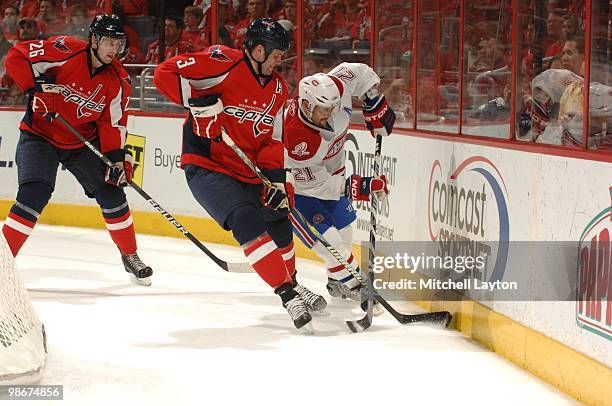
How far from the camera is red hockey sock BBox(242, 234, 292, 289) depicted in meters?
4.27

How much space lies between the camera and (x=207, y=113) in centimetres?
430

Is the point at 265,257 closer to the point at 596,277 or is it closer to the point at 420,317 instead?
the point at 420,317

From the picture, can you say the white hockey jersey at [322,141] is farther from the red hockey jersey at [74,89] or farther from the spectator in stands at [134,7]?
the spectator in stands at [134,7]

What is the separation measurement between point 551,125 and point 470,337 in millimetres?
914

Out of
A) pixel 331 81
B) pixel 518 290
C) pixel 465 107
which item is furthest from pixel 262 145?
pixel 518 290

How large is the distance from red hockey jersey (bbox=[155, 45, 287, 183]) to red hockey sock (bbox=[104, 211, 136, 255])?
3.26ft

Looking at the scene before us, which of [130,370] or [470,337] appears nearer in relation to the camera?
[130,370]

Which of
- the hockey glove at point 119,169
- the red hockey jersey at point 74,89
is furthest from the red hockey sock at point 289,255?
the red hockey jersey at point 74,89

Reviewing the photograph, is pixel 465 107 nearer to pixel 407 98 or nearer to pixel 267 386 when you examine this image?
pixel 407 98

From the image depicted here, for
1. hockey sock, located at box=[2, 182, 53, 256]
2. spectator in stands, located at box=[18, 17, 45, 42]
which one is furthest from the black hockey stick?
spectator in stands, located at box=[18, 17, 45, 42]

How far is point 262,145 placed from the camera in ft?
15.1

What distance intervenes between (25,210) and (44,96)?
20.9 inches

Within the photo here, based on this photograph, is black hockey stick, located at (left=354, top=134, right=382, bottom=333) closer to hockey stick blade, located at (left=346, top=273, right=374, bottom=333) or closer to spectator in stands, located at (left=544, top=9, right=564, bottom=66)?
hockey stick blade, located at (left=346, top=273, right=374, bottom=333)

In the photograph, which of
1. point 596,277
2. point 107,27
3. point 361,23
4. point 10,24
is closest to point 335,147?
point 107,27
